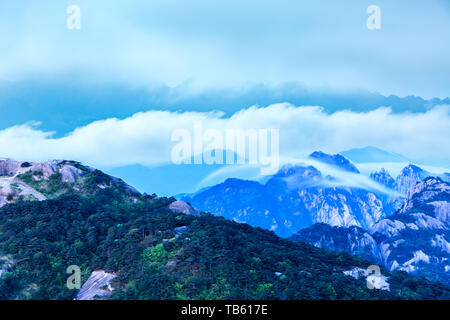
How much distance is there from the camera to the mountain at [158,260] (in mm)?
73938

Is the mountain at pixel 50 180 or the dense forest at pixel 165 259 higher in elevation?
the mountain at pixel 50 180

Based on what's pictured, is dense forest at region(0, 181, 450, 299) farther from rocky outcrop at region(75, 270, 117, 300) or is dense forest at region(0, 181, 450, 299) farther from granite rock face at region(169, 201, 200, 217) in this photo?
granite rock face at region(169, 201, 200, 217)

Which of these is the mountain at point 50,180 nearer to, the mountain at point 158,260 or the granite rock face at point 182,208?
the mountain at point 158,260

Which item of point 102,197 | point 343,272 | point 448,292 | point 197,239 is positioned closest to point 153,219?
point 197,239

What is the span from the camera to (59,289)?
7662cm

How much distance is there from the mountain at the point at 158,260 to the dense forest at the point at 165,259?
150mm

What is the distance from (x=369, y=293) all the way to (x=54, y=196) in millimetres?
62447

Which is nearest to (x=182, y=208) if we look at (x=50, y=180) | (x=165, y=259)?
(x=50, y=180)

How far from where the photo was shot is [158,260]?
3135 inches

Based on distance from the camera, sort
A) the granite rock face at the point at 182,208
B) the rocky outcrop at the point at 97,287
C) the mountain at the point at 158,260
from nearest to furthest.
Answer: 1. the rocky outcrop at the point at 97,287
2. the mountain at the point at 158,260
3. the granite rock face at the point at 182,208

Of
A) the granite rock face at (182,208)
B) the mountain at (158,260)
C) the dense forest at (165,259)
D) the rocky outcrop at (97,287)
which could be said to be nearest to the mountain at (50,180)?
the mountain at (158,260)

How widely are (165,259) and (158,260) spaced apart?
103cm

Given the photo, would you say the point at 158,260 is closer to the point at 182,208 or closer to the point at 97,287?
the point at 97,287
